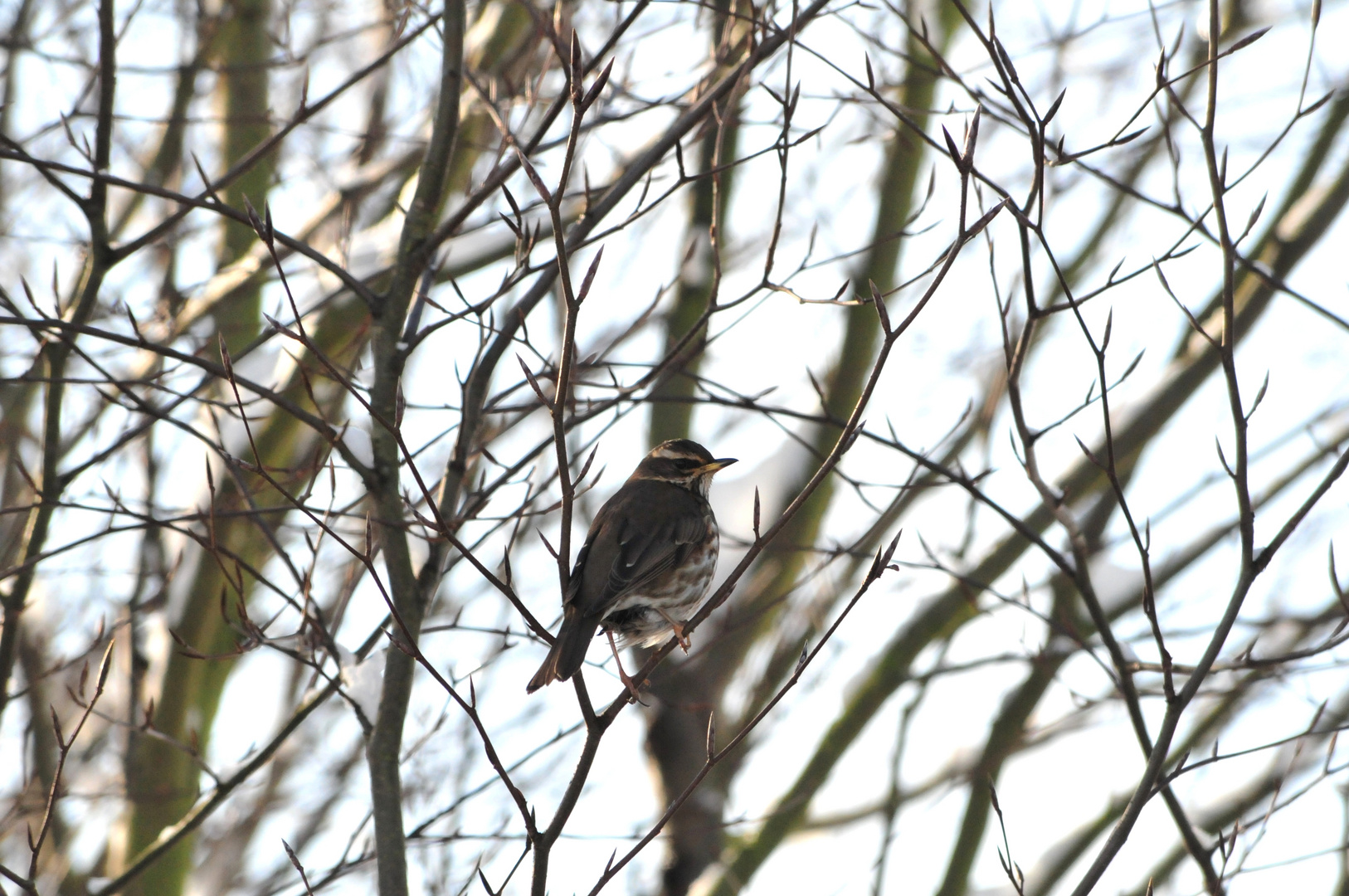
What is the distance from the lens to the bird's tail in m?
4.02

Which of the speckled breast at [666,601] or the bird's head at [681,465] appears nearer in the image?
the speckled breast at [666,601]

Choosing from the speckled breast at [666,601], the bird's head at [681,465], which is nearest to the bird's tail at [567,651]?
the speckled breast at [666,601]

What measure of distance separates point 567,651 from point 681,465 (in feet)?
5.42

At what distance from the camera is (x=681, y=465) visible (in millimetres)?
5699

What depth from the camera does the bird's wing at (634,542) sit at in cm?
470

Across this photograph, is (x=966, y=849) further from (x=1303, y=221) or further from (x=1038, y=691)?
(x=1303, y=221)

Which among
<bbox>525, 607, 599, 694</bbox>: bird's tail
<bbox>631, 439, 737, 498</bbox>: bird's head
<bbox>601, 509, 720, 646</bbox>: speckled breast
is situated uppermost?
<bbox>631, 439, 737, 498</bbox>: bird's head

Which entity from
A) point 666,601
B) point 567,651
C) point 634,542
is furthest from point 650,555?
point 567,651

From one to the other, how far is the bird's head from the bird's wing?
0.08 metres

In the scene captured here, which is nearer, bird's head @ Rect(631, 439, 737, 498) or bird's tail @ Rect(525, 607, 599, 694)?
bird's tail @ Rect(525, 607, 599, 694)

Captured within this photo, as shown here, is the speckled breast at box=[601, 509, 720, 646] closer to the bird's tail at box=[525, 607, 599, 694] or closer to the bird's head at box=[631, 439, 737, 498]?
the bird's head at box=[631, 439, 737, 498]

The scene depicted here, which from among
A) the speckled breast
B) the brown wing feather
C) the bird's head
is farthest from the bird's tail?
the bird's head

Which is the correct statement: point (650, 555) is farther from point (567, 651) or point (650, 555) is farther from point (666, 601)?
point (567, 651)

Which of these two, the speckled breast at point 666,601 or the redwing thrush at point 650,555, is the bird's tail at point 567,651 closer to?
the redwing thrush at point 650,555
